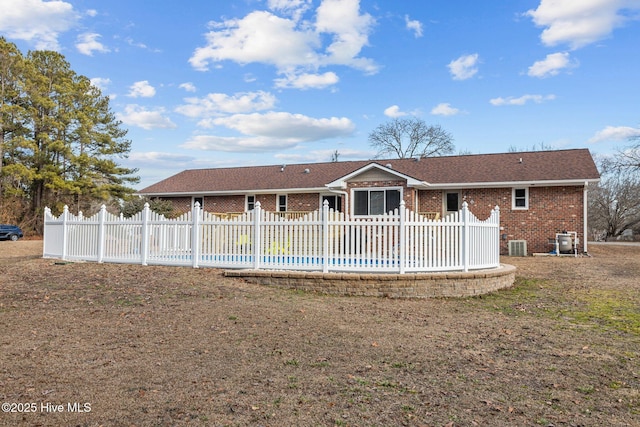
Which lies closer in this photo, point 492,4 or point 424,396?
point 424,396

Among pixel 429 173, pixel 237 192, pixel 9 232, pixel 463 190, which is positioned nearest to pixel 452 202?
pixel 463 190

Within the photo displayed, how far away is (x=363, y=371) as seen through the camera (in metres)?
4.46

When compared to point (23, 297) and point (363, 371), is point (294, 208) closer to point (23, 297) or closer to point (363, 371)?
point (23, 297)

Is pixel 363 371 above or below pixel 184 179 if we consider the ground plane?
below

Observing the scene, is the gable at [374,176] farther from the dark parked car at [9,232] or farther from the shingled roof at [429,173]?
the dark parked car at [9,232]

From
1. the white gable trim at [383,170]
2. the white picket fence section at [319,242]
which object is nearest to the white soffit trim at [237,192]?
the white gable trim at [383,170]

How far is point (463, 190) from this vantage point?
21.2 meters

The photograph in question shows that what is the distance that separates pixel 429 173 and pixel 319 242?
48.1ft

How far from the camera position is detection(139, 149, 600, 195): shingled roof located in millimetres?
20062

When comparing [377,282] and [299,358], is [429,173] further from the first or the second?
[299,358]

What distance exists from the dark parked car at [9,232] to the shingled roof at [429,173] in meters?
7.77

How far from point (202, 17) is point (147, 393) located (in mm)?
12769

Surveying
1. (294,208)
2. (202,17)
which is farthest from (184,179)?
(202,17)

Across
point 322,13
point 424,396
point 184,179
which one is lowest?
point 424,396
